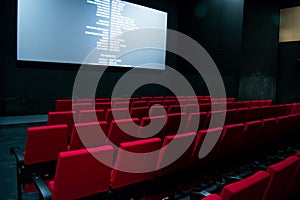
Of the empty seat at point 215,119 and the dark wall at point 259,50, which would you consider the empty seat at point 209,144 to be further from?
the dark wall at point 259,50

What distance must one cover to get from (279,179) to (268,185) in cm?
9

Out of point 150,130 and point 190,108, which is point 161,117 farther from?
point 190,108

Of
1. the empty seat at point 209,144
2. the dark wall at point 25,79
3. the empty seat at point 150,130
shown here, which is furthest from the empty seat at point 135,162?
the dark wall at point 25,79

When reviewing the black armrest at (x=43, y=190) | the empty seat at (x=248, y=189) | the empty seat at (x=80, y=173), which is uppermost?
the empty seat at (x=248, y=189)

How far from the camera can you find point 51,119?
2.79 metres

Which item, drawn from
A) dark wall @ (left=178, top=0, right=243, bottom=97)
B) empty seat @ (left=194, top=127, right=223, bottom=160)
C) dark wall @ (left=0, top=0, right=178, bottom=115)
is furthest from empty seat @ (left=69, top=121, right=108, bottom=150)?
dark wall @ (left=178, top=0, right=243, bottom=97)

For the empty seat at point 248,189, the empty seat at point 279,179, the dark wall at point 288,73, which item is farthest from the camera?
the dark wall at point 288,73

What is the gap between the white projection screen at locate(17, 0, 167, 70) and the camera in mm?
6117

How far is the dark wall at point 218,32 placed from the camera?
8.28 meters

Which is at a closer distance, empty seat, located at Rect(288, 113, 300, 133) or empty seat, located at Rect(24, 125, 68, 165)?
empty seat, located at Rect(24, 125, 68, 165)

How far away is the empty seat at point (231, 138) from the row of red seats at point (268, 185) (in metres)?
0.91

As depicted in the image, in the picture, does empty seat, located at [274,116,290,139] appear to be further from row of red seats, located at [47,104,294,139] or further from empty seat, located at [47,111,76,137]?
empty seat, located at [47,111,76,137]

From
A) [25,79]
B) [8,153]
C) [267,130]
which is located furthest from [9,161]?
[25,79]

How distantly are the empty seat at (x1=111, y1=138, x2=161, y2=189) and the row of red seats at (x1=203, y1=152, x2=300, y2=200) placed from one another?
808mm
